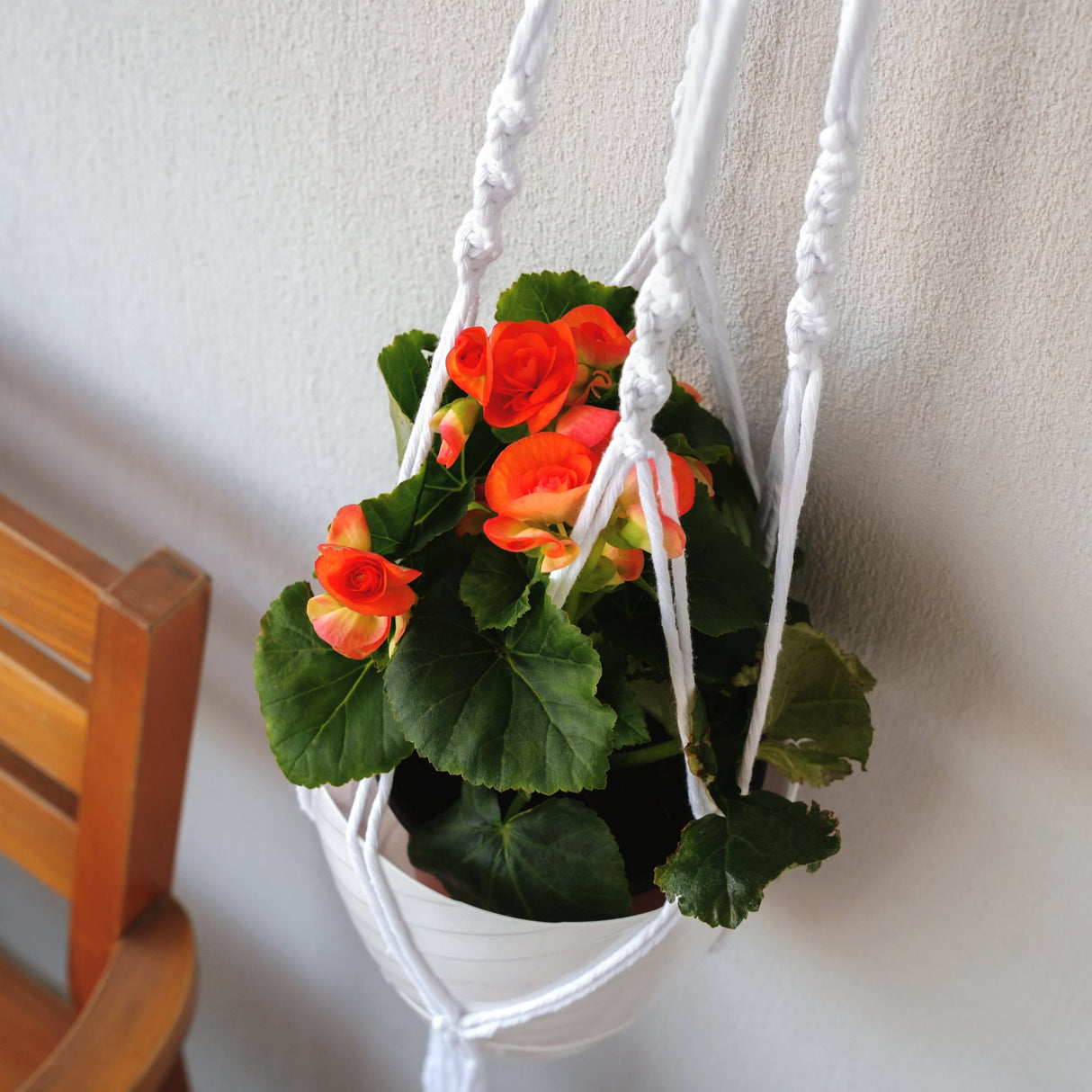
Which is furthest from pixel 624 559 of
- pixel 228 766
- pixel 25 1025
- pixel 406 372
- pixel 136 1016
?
pixel 25 1025

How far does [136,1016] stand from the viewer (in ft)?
2.12

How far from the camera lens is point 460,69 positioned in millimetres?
467

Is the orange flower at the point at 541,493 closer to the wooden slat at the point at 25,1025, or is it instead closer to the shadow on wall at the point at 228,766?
the shadow on wall at the point at 228,766

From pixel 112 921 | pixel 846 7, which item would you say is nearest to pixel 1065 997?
pixel 846 7

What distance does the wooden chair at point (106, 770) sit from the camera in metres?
0.60

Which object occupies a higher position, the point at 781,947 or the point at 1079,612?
the point at 1079,612

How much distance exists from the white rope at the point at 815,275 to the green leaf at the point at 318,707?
0.15 meters

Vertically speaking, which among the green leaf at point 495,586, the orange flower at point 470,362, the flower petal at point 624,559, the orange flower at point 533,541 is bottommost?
the green leaf at point 495,586

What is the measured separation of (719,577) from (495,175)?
6.7 inches

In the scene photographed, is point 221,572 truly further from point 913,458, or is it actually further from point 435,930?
point 913,458

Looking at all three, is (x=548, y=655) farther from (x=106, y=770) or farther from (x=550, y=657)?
(x=106, y=770)

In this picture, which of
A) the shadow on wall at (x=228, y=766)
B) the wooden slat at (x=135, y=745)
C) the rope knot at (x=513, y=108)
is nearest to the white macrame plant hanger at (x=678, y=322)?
the rope knot at (x=513, y=108)

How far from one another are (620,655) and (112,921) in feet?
1.67

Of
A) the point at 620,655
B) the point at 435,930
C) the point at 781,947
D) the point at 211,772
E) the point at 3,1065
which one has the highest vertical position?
the point at 620,655
